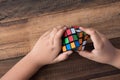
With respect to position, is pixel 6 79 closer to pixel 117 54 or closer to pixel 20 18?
pixel 20 18

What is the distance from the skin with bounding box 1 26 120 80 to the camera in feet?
3.66

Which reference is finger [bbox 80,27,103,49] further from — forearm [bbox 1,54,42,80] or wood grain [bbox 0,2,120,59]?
forearm [bbox 1,54,42,80]

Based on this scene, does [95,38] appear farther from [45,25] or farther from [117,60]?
[45,25]

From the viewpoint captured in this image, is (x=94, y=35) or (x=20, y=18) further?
(x=20, y=18)

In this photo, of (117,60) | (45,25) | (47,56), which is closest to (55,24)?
(45,25)

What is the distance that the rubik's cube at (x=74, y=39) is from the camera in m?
1.05

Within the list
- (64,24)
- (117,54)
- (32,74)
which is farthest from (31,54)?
(117,54)

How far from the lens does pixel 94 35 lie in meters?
1.06

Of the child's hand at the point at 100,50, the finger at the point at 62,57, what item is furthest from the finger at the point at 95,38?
the finger at the point at 62,57

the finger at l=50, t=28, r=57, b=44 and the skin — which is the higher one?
the finger at l=50, t=28, r=57, b=44

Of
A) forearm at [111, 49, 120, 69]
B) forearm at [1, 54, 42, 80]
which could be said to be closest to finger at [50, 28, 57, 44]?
forearm at [1, 54, 42, 80]

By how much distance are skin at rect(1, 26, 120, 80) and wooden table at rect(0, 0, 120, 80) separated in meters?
0.05

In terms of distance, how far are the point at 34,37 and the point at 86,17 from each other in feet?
0.77

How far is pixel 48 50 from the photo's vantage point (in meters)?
1.14
